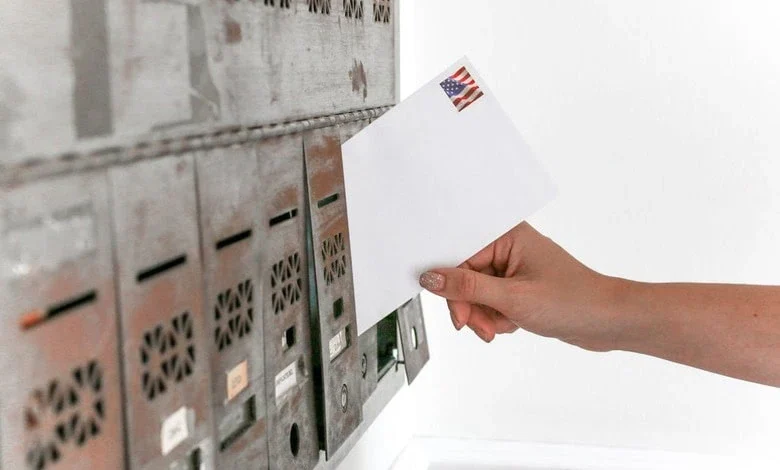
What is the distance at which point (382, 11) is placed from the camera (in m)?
1.08

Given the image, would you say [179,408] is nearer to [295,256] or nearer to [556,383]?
[295,256]

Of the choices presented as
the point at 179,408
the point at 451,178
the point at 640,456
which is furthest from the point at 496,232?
the point at 640,456

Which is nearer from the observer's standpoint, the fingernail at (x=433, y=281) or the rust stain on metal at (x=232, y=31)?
the rust stain on metal at (x=232, y=31)

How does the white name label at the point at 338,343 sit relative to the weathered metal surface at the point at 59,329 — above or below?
below

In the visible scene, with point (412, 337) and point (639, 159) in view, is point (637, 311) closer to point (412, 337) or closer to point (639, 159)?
point (412, 337)

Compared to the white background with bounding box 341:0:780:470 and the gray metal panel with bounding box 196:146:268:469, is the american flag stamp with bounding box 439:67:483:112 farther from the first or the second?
the white background with bounding box 341:0:780:470

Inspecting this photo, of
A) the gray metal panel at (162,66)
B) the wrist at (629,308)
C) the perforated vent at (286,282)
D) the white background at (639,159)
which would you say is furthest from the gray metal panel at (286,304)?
the white background at (639,159)

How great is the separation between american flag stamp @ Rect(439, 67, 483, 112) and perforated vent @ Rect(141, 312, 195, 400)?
1.32ft

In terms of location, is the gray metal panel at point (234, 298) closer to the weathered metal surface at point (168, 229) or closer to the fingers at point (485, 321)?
the weathered metal surface at point (168, 229)

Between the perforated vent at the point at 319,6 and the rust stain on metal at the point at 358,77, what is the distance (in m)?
0.10

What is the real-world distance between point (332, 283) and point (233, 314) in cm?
21

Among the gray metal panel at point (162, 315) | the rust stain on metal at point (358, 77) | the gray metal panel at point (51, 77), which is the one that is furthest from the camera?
the rust stain on metal at point (358, 77)

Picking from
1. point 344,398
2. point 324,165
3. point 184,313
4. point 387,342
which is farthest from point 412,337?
point 184,313

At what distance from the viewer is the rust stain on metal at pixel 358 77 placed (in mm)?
978
